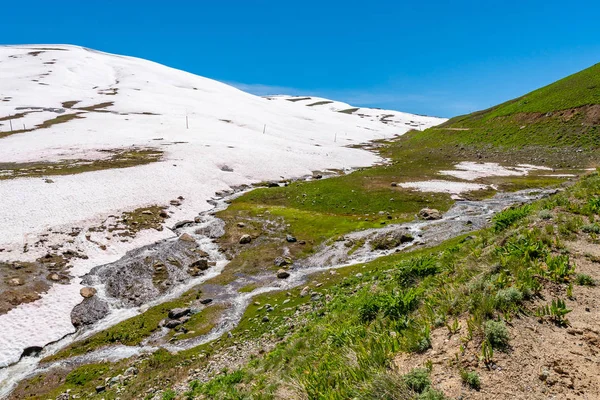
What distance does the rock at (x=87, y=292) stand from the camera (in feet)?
89.6

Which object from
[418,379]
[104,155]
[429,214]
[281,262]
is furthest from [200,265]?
[104,155]

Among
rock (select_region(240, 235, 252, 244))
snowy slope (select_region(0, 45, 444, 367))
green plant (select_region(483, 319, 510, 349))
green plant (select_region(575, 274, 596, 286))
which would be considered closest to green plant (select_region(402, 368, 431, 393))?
green plant (select_region(483, 319, 510, 349))

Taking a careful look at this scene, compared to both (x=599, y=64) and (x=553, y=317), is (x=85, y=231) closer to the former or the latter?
(x=553, y=317)

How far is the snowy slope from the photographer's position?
3125 centimetres

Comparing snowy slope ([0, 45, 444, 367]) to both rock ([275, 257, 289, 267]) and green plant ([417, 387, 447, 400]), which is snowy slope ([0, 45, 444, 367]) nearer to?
rock ([275, 257, 289, 267])

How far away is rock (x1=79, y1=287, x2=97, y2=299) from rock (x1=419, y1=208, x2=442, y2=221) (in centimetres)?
3720

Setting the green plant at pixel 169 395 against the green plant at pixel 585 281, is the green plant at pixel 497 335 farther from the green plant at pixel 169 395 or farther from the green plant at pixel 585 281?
the green plant at pixel 169 395

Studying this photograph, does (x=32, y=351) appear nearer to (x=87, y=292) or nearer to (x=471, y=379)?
(x=87, y=292)

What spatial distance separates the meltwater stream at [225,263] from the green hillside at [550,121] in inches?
1789

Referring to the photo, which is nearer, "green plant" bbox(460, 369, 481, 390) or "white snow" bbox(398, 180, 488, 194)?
"green plant" bbox(460, 369, 481, 390)

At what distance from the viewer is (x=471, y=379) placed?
7172mm

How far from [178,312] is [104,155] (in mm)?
67473

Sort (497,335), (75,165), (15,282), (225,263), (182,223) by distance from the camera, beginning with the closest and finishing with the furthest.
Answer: (497,335), (15,282), (225,263), (182,223), (75,165)

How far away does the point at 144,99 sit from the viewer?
174 meters
